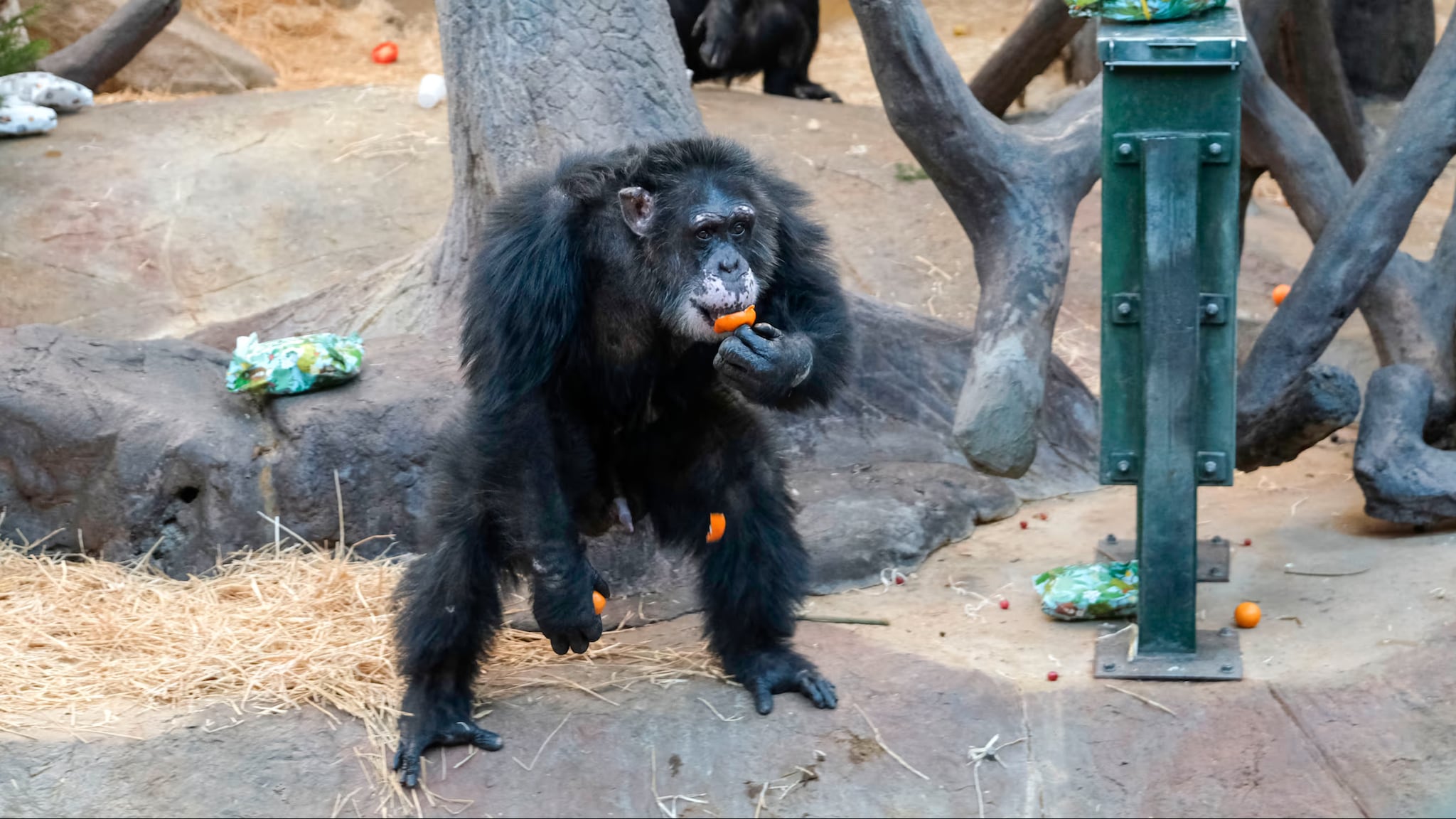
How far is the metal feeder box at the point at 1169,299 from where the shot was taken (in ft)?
12.6

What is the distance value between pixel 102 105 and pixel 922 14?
6013 mm

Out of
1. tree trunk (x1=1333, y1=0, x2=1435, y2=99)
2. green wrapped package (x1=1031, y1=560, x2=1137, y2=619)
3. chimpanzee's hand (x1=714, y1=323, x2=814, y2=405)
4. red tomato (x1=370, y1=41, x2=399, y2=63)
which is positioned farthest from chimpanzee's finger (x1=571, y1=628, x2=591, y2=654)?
red tomato (x1=370, y1=41, x2=399, y2=63)

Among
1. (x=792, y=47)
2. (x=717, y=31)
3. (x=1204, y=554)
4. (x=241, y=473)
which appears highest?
(x=717, y=31)

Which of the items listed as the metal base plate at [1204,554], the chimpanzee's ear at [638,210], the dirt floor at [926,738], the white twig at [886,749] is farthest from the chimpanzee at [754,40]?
the white twig at [886,749]

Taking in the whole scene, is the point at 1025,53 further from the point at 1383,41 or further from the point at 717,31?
the point at 1383,41

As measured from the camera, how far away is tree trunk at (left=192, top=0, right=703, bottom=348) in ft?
17.9

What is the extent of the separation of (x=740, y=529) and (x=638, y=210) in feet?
2.79

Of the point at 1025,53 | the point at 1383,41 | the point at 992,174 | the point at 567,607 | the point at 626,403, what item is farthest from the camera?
the point at 1383,41

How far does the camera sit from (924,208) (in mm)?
7684

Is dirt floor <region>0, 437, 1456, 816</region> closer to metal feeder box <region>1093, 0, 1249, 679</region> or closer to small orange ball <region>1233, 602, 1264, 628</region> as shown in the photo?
small orange ball <region>1233, 602, 1264, 628</region>

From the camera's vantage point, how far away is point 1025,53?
761 cm

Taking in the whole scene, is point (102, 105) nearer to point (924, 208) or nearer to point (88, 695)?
point (924, 208)

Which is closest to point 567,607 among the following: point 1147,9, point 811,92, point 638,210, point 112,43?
point 638,210

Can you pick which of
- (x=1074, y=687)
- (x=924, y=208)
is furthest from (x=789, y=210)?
(x=924, y=208)
